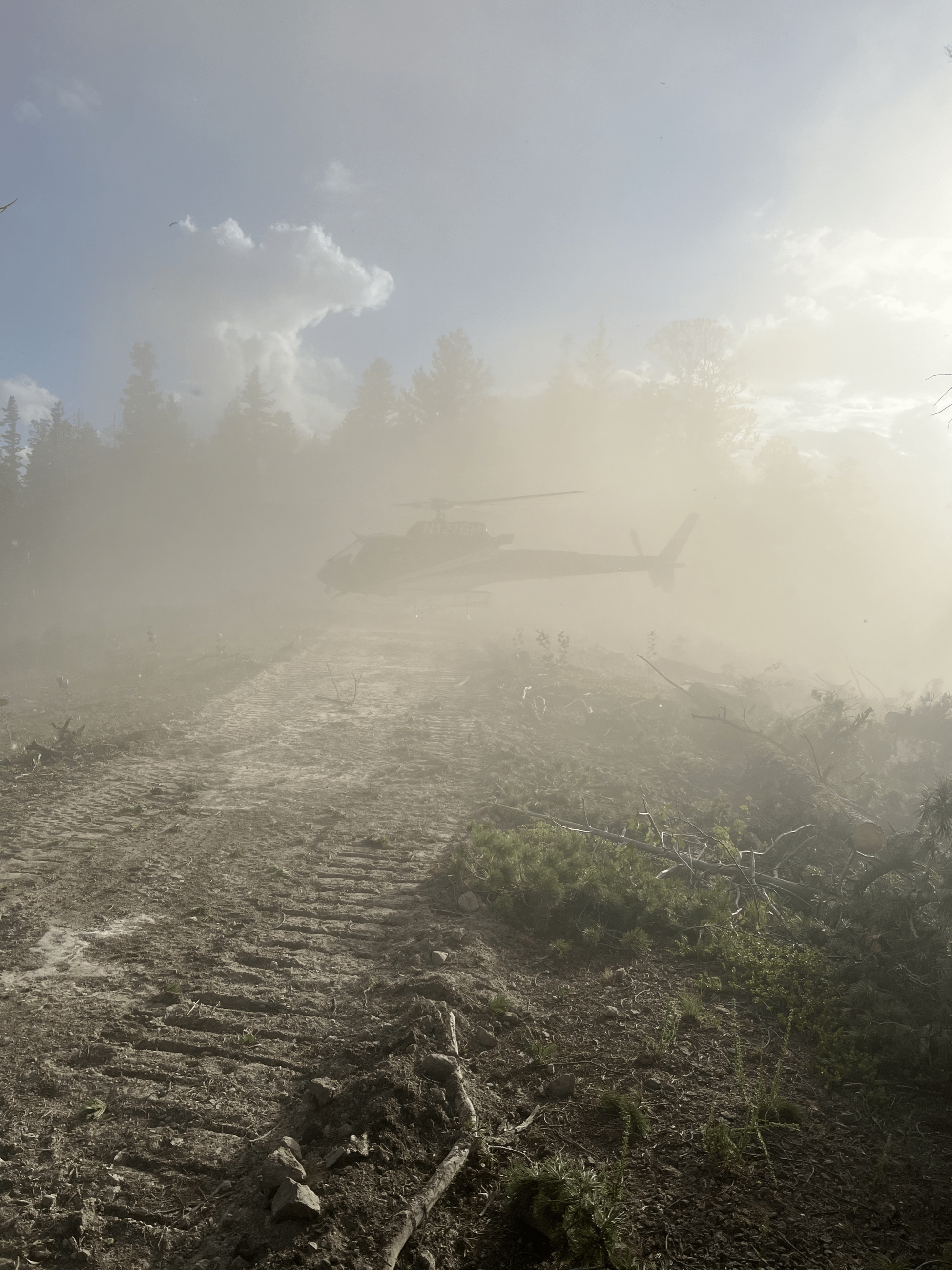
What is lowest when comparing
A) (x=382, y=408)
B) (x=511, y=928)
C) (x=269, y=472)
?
(x=511, y=928)

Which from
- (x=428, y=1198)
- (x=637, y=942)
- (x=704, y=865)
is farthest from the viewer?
(x=704, y=865)

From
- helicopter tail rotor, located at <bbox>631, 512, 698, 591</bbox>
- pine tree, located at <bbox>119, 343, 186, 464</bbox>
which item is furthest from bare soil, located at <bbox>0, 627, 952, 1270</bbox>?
pine tree, located at <bbox>119, 343, 186, 464</bbox>

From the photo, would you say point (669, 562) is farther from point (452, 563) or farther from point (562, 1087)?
point (562, 1087)

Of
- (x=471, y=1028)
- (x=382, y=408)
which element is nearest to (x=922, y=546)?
(x=382, y=408)

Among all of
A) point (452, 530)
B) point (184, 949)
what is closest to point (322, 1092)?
point (184, 949)

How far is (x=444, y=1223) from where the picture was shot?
2998 millimetres

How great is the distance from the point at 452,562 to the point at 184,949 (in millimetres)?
18670

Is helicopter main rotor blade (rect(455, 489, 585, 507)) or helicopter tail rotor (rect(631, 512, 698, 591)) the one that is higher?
helicopter main rotor blade (rect(455, 489, 585, 507))

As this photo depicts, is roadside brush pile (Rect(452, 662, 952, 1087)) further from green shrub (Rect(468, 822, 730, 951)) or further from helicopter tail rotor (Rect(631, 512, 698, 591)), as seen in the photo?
helicopter tail rotor (Rect(631, 512, 698, 591))

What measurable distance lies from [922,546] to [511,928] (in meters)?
45.7

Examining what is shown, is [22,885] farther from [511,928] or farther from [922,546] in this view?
[922,546]

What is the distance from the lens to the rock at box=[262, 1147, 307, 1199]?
10.1 ft

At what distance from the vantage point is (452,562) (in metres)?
23.2

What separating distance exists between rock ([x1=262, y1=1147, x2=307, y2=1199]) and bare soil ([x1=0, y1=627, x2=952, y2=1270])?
72 mm
